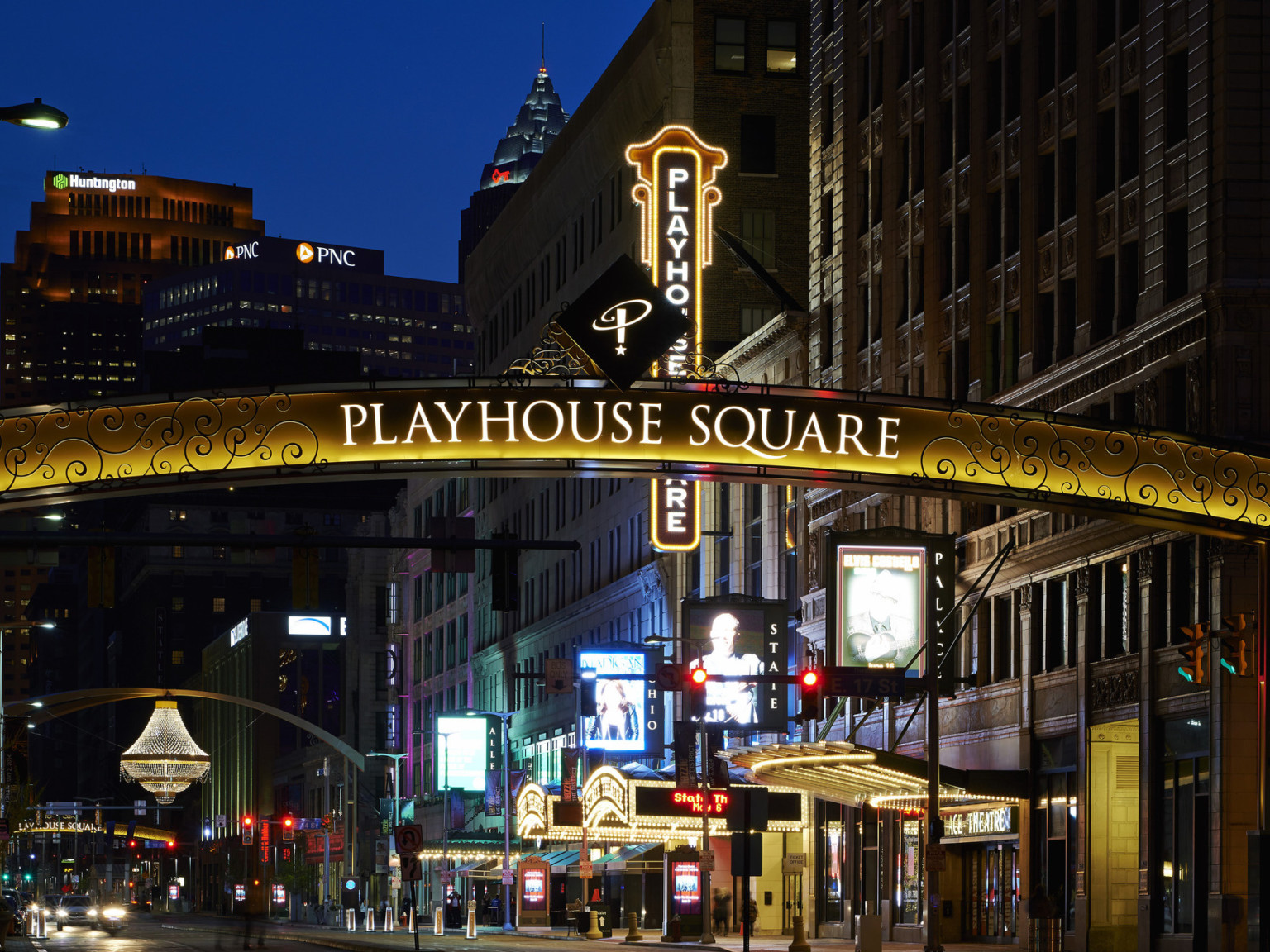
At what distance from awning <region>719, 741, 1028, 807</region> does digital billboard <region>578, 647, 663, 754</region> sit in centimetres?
2411

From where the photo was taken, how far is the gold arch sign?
87.1 ft

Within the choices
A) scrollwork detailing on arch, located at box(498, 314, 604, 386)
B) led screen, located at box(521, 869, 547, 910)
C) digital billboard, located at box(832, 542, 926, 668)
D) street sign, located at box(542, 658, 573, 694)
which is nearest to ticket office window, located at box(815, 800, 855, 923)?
digital billboard, located at box(832, 542, 926, 668)

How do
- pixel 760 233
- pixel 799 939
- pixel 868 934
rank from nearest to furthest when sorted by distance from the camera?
pixel 868 934
pixel 799 939
pixel 760 233

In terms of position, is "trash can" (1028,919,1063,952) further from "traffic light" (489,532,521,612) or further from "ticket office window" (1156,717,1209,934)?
"traffic light" (489,532,521,612)

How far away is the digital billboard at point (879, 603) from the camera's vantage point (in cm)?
5097

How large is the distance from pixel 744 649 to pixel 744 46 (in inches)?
1269

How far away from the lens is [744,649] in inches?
2446

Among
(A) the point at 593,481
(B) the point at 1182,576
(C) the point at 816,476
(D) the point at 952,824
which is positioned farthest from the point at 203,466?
(A) the point at 593,481

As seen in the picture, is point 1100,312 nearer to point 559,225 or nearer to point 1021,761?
point 1021,761

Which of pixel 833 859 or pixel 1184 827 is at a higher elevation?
pixel 1184 827

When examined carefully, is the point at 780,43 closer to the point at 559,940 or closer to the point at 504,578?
the point at 559,940

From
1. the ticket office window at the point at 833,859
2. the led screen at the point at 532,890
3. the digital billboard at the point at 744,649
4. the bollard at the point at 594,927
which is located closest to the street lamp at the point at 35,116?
the digital billboard at the point at 744,649

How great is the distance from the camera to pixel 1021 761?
48.3 m

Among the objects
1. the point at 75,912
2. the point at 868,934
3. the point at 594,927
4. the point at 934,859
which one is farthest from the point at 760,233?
the point at 934,859
